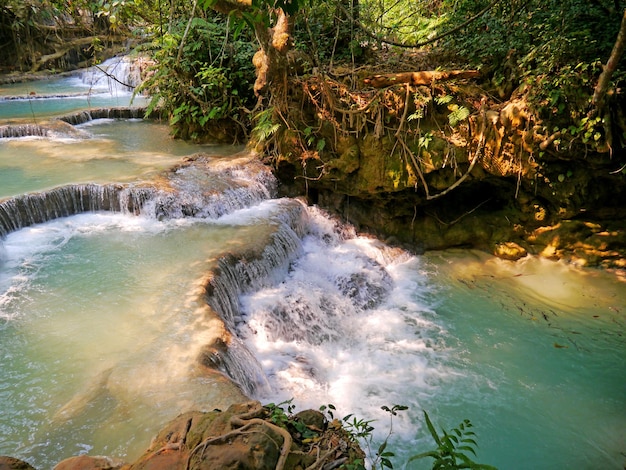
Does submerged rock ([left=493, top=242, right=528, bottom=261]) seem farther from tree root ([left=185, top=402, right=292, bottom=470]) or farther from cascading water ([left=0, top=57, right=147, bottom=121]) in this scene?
cascading water ([left=0, top=57, right=147, bottom=121])

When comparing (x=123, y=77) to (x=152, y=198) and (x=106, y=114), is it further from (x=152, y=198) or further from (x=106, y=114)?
(x=152, y=198)

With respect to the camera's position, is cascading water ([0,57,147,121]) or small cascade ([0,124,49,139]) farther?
cascading water ([0,57,147,121])

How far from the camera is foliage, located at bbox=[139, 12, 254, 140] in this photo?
29.1 ft

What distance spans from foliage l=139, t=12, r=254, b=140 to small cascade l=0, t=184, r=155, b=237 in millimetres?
2892

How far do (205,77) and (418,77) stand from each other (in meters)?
4.43

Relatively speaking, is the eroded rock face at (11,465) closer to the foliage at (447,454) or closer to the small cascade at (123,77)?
the foliage at (447,454)

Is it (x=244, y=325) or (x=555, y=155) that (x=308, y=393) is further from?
(x=555, y=155)

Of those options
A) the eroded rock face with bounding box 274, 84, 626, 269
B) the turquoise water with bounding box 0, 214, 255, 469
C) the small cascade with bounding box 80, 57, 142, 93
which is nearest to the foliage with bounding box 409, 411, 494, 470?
the turquoise water with bounding box 0, 214, 255, 469

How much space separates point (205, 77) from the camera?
8.87 metres

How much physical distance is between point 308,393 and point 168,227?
330 cm

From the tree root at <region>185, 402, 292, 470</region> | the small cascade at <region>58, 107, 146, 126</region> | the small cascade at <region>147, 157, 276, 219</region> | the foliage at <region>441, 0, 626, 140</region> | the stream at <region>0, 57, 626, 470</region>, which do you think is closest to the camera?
the tree root at <region>185, 402, 292, 470</region>

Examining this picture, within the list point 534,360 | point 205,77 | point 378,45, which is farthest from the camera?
point 205,77

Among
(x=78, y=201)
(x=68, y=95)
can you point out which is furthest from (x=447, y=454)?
(x=68, y=95)

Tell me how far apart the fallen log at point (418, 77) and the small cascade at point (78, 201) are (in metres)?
3.86
